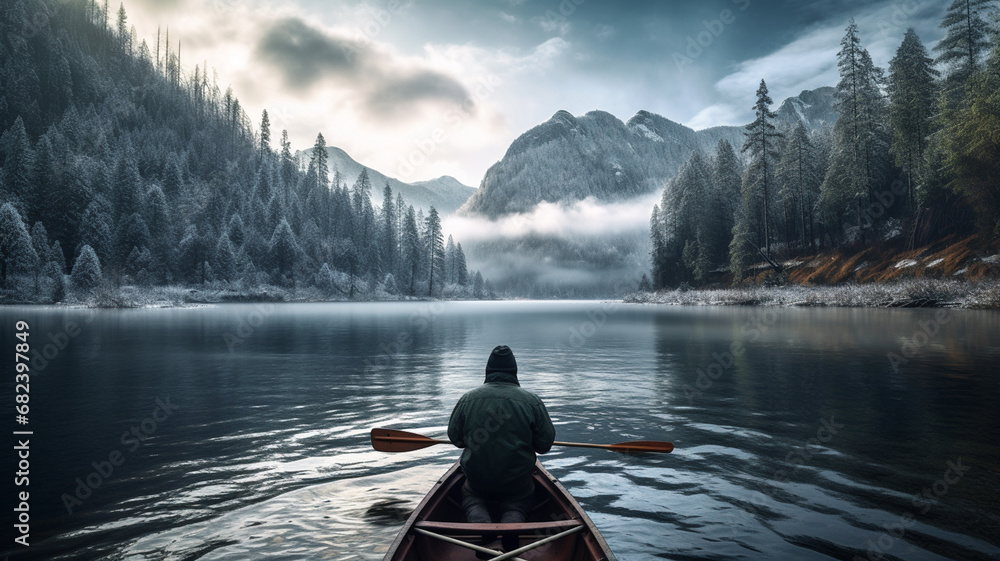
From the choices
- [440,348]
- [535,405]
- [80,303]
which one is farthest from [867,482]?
[80,303]

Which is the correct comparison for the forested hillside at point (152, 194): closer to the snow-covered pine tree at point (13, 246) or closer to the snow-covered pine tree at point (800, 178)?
the snow-covered pine tree at point (13, 246)

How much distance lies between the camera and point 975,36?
46625 millimetres

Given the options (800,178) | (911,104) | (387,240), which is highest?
(911,104)

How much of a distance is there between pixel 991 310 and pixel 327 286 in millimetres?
106778

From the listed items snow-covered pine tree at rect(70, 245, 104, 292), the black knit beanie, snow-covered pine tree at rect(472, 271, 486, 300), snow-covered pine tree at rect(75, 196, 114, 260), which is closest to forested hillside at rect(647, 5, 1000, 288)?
the black knit beanie

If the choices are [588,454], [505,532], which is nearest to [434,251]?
[588,454]

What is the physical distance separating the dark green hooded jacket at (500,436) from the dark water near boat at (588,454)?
1.45 meters

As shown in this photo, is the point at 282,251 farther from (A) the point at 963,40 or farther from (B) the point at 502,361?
(A) the point at 963,40

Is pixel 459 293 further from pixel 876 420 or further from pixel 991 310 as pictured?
pixel 876 420

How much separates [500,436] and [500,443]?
0.08 meters

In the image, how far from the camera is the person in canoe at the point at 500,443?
570 centimetres

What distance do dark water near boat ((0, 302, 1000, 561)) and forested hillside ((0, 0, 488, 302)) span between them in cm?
7161

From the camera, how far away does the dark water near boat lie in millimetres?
5965

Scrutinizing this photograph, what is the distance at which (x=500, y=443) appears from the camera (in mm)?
5695
